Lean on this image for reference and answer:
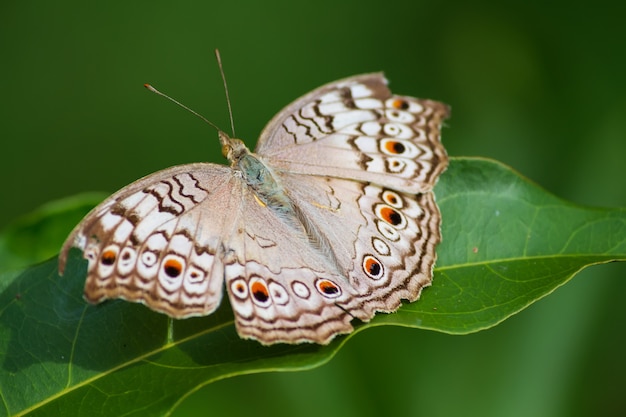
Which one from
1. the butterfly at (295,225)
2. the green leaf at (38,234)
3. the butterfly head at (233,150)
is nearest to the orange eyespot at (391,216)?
the butterfly at (295,225)

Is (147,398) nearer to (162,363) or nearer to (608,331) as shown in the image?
(162,363)

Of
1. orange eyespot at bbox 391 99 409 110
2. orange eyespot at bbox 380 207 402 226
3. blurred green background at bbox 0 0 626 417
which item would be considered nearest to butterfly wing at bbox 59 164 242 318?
orange eyespot at bbox 380 207 402 226

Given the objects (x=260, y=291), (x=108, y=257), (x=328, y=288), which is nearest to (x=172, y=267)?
(x=108, y=257)

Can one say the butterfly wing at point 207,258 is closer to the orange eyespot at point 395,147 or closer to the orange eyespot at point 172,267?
the orange eyespot at point 172,267

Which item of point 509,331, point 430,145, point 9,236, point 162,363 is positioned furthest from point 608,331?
point 9,236

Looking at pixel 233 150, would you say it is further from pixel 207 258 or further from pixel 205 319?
pixel 205 319

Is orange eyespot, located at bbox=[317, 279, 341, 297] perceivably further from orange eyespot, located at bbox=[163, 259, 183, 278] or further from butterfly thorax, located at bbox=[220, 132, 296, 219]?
orange eyespot, located at bbox=[163, 259, 183, 278]
